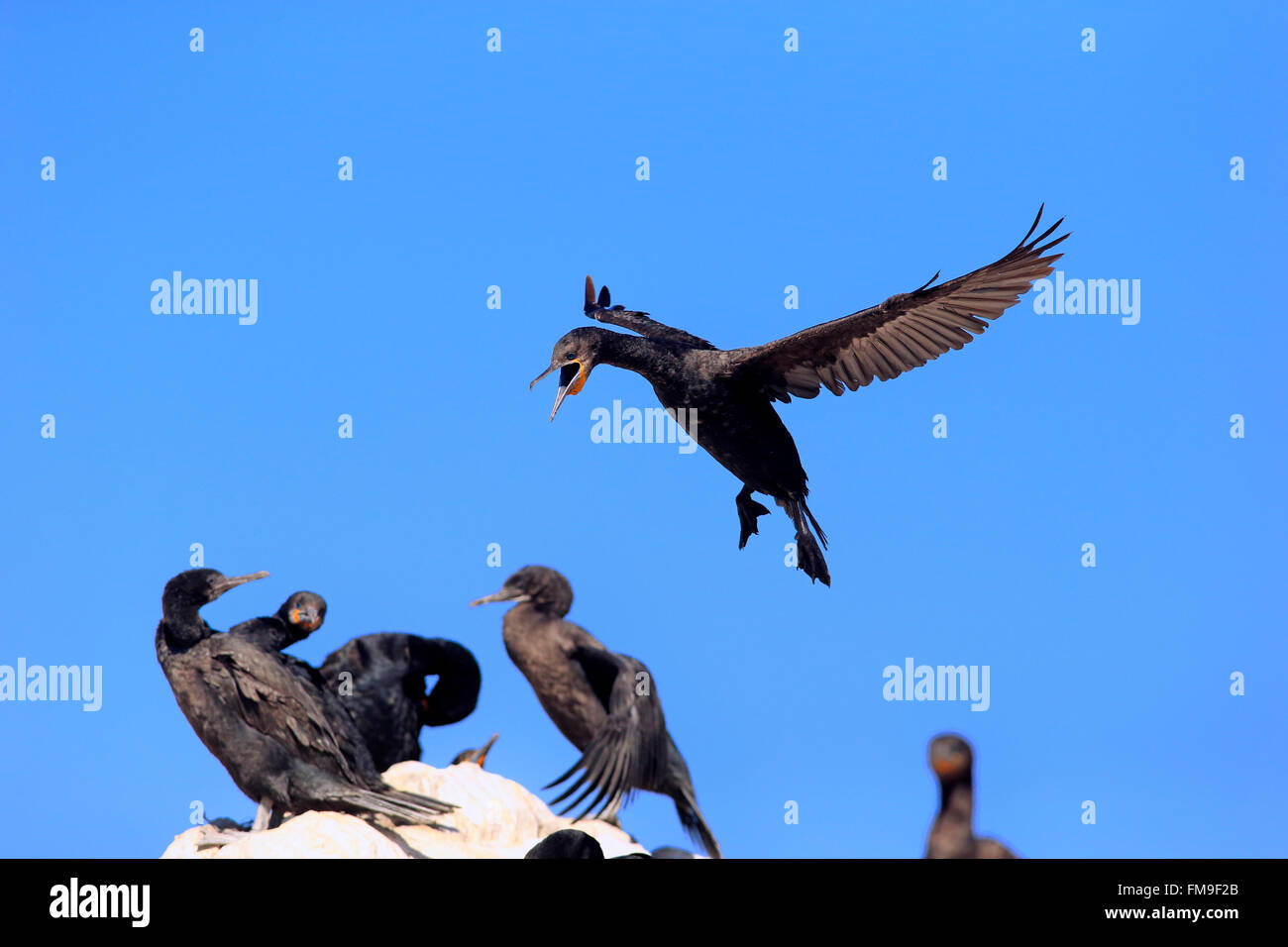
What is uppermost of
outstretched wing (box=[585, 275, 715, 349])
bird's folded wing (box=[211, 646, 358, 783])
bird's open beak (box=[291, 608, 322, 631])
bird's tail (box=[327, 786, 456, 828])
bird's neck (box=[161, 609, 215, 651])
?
outstretched wing (box=[585, 275, 715, 349])

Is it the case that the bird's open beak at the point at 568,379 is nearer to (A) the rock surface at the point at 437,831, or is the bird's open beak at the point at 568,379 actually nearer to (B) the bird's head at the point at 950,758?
(B) the bird's head at the point at 950,758

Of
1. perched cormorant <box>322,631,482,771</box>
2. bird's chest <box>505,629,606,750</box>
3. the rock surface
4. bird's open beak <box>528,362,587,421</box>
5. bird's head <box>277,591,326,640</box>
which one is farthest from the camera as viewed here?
bird's chest <box>505,629,606,750</box>

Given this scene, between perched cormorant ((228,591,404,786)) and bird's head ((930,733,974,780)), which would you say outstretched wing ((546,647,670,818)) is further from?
bird's head ((930,733,974,780))

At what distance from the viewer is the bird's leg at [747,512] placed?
5742 millimetres

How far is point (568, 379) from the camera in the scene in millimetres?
5227

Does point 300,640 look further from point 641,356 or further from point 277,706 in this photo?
point 641,356

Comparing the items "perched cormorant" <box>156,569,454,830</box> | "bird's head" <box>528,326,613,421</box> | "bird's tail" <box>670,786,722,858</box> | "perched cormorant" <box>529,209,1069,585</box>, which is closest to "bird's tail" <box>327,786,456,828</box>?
"perched cormorant" <box>156,569,454,830</box>

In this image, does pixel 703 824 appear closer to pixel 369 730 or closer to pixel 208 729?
pixel 369 730

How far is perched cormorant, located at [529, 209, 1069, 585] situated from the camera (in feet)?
Answer: 18.6

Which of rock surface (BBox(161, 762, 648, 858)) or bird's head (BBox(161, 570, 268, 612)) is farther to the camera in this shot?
bird's head (BBox(161, 570, 268, 612))

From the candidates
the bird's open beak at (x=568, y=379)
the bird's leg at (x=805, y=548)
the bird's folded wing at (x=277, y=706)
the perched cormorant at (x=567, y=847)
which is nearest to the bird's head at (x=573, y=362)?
the bird's open beak at (x=568, y=379)

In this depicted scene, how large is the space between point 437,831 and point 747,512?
12.1 feet

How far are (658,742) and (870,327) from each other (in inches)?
192
